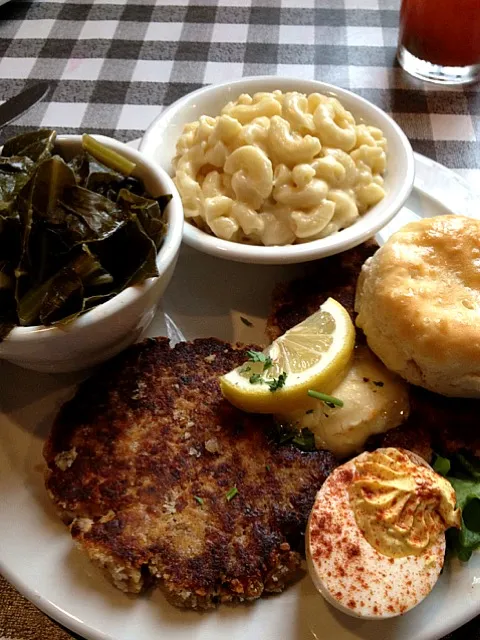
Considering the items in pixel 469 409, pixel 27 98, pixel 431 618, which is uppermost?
pixel 27 98

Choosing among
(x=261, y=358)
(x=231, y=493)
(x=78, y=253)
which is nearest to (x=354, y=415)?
(x=261, y=358)

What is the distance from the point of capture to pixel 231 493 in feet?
5.30

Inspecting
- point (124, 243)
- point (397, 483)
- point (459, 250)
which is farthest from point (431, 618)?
point (124, 243)

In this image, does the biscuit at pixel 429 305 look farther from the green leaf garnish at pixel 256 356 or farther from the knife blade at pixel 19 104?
the knife blade at pixel 19 104

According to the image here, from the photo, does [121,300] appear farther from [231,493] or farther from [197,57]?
[197,57]

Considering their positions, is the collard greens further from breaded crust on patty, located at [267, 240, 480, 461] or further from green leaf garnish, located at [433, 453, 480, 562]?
green leaf garnish, located at [433, 453, 480, 562]

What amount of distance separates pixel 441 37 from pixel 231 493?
101 inches

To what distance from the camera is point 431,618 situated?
4.73ft

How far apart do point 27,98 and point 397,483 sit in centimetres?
241

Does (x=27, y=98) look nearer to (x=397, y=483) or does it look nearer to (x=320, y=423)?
(x=320, y=423)

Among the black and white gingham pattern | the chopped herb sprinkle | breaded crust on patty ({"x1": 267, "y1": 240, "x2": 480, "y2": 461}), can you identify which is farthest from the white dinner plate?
the black and white gingham pattern

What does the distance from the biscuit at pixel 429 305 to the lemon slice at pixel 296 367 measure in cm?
11

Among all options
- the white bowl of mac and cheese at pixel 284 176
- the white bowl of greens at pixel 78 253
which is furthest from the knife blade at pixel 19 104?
the white bowl of greens at pixel 78 253

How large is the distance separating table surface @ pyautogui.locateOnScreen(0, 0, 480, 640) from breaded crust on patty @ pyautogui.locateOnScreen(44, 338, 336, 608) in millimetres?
1670
